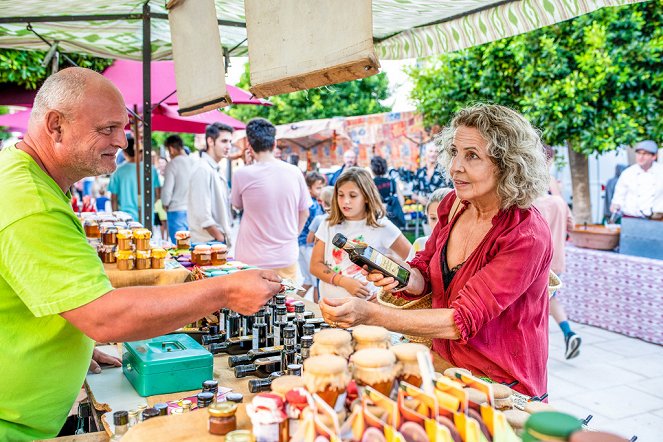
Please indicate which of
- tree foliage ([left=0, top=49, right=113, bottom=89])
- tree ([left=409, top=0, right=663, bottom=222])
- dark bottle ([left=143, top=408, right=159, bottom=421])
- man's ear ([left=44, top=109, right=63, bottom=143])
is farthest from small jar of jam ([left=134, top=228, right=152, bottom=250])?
tree ([left=409, top=0, right=663, bottom=222])

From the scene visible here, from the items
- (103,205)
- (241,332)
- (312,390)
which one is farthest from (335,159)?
(312,390)

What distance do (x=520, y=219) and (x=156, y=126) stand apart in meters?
7.37

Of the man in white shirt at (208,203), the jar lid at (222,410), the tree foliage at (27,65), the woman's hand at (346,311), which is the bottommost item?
the jar lid at (222,410)

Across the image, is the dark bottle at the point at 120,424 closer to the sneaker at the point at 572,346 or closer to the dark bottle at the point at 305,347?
the dark bottle at the point at 305,347

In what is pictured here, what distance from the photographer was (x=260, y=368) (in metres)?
2.38

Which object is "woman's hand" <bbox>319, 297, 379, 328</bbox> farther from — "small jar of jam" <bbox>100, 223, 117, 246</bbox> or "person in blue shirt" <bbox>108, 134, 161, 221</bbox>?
"person in blue shirt" <bbox>108, 134, 161, 221</bbox>

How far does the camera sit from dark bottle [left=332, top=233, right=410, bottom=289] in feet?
7.47

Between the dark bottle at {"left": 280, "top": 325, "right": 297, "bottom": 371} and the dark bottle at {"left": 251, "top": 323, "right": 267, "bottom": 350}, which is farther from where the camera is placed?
the dark bottle at {"left": 251, "top": 323, "right": 267, "bottom": 350}

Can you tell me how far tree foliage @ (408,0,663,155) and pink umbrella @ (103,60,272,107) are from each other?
381cm

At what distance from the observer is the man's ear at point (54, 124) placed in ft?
5.97

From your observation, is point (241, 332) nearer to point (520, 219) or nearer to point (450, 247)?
point (450, 247)

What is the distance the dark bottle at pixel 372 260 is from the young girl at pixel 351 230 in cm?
164

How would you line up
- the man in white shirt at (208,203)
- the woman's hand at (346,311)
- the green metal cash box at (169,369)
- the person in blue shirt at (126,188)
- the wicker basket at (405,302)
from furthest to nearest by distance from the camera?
the person in blue shirt at (126,188) < the man in white shirt at (208,203) < the wicker basket at (405,302) < the green metal cash box at (169,369) < the woman's hand at (346,311)

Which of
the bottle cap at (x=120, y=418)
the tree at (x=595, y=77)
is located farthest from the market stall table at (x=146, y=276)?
the tree at (x=595, y=77)
